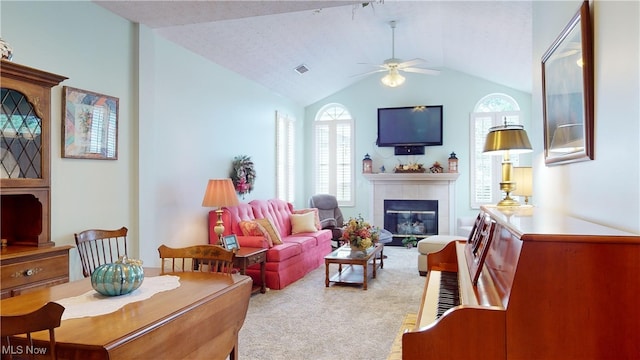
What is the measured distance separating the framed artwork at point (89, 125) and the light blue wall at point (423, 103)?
5.08 m

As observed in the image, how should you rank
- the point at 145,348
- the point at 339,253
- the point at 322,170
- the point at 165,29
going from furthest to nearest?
the point at 322,170 < the point at 339,253 < the point at 165,29 < the point at 145,348

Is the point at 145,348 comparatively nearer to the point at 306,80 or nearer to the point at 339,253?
the point at 339,253

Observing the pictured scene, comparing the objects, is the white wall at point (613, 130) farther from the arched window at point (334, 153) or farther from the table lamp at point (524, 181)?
the arched window at point (334, 153)

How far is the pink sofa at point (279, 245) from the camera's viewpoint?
462cm

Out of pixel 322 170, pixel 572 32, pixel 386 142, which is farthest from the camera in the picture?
pixel 322 170

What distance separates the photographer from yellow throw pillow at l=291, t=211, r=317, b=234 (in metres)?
6.14

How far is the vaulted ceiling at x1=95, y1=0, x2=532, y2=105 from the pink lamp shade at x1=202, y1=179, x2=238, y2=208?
1598 millimetres

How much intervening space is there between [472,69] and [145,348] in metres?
6.94

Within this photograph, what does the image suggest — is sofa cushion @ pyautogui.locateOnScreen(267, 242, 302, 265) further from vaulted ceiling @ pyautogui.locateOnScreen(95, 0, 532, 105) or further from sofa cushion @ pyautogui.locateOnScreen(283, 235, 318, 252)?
vaulted ceiling @ pyautogui.locateOnScreen(95, 0, 532, 105)

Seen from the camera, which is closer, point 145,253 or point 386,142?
point 145,253

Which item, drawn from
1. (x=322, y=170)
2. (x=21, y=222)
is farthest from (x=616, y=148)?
(x=322, y=170)

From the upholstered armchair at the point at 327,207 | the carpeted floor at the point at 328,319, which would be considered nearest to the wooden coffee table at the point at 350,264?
the carpeted floor at the point at 328,319

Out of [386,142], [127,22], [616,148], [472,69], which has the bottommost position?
[616,148]

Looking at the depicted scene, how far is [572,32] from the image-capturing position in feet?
6.86
